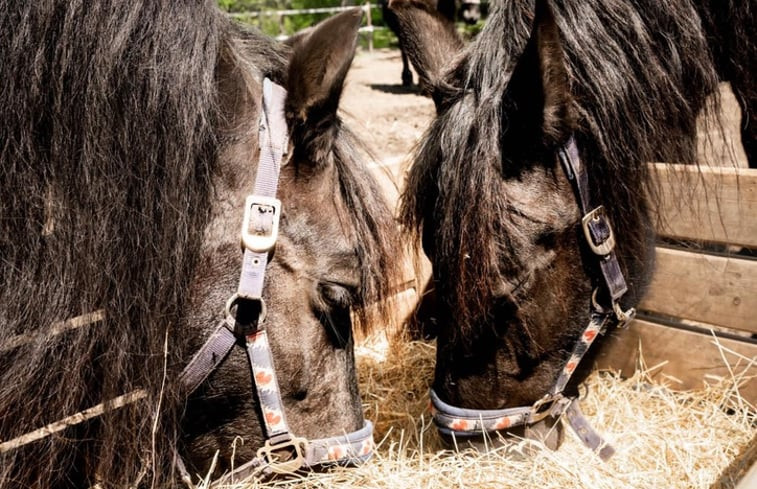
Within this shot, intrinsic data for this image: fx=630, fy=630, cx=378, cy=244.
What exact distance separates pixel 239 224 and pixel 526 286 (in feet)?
3.02

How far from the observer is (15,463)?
1.53m

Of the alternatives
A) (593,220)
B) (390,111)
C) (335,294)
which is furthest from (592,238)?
(390,111)

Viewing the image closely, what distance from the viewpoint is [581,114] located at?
1.86 metres

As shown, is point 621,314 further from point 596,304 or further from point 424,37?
point 424,37

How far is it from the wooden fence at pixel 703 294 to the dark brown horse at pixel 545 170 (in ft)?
1.28

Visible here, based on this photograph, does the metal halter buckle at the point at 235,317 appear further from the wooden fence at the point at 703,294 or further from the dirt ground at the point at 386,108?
the dirt ground at the point at 386,108

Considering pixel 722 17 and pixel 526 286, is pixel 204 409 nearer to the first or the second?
pixel 526 286

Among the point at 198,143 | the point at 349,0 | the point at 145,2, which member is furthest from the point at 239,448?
the point at 349,0

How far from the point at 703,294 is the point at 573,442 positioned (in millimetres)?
873

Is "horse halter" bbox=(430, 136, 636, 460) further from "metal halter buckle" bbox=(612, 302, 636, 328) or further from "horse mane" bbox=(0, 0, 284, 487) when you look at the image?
"horse mane" bbox=(0, 0, 284, 487)

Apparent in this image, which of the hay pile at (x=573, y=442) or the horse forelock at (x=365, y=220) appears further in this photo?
the hay pile at (x=573, y=442)

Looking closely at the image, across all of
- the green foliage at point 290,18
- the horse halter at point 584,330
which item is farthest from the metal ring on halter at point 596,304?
the green foliage at point 290,18

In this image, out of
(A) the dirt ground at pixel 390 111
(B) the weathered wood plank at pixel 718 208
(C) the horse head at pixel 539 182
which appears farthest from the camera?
(A) the dirt ground at pixel 390 111

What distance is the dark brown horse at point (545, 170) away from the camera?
72.5 inches
